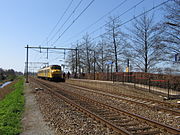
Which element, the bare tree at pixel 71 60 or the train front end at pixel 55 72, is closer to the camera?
the train front end at pixel 55 72

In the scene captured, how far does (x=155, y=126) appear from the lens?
729 centimetres

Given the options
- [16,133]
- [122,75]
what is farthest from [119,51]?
[16,133]

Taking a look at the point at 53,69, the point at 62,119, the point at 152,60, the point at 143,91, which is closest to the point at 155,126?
the point at 62,119

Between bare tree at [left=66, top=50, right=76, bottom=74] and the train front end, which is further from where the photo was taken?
bare tree at [left=66, top=50, right=76, bottom=74]

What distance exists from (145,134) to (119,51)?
2681 cm

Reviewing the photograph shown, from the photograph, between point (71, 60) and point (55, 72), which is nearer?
point (55, 72)

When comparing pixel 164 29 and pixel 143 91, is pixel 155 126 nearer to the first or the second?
pixel 143 91

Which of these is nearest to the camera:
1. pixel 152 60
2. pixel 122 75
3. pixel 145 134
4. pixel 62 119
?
pixel 145 134

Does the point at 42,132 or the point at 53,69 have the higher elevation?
the point at 53,69

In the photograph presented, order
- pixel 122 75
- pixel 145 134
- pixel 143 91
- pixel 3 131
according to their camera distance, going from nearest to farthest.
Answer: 1. pixel 145 134
2. pixel 3 131
3. pixel 143 91
4. pixel 122 75

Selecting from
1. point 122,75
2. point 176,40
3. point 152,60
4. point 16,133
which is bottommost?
point 16,133

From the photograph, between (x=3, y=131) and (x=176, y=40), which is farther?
(x=176, y=40)

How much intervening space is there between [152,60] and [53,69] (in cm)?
2166

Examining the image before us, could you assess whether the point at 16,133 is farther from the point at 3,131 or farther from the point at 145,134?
the point at 145,134
